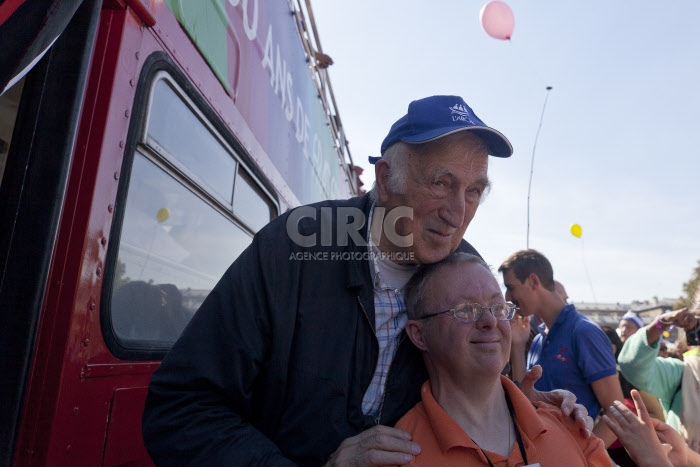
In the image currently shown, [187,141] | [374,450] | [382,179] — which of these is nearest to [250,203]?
[187,141]

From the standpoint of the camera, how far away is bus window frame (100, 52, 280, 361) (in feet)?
4.52

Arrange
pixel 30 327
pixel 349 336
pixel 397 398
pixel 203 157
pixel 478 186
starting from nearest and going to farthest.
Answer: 1. pixel 30 327
2. pixel 349 336
3. pixel 397 398
4. pixel 478 186
5. pixel 203 157

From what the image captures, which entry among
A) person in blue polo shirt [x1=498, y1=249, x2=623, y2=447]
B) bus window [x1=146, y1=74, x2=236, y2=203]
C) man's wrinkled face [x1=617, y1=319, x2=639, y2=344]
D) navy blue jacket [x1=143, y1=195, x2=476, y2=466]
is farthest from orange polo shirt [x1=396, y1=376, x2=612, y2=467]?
man's wrinkled face [x1=617, y1=319, x2=639, y2=344]

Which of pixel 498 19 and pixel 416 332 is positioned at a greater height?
pixel 498 19

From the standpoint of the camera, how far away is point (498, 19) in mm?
5273

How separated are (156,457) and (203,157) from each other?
1079 mm

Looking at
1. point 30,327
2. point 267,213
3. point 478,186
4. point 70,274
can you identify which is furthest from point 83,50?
point 267,213

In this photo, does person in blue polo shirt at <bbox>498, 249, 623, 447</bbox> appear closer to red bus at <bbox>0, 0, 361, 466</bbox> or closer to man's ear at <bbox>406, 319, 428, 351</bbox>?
man's ear at <bbox>406, 319, 428, 351</bbox>

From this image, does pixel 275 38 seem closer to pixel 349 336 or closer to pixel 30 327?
pixel 349 336

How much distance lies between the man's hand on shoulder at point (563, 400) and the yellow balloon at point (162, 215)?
137cm

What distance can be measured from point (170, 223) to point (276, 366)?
0.69 meters

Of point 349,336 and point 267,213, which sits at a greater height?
point 267,213

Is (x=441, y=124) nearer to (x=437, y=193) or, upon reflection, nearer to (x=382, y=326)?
(x=437, y=193)

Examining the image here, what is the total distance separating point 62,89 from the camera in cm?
122
